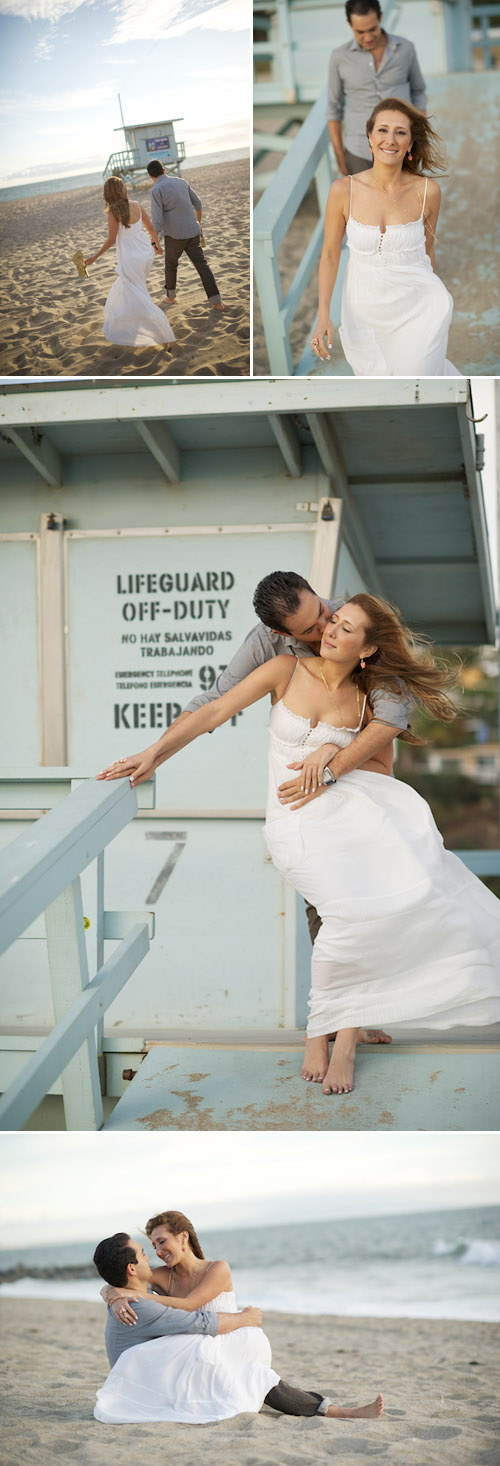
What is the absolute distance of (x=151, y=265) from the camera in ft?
9.00

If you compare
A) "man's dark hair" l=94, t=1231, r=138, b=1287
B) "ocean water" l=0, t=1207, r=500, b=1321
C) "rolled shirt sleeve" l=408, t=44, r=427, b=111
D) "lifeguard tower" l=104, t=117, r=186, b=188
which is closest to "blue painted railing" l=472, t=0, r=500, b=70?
"rolled shirt sleeve" l=408, t=44, r=427, b=111

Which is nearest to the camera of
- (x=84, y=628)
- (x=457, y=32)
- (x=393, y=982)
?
(x=393, y=982)

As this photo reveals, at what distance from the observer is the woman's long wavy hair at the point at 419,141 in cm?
256

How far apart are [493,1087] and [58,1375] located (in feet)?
3.63

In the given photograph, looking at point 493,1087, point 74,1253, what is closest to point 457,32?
point 493,1087

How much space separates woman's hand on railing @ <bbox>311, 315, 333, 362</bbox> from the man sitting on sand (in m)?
2.10

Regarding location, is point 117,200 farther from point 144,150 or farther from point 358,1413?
point 358,1413

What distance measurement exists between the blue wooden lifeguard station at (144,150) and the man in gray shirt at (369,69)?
373mm

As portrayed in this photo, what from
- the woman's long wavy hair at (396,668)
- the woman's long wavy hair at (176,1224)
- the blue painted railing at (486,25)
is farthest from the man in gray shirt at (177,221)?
the woman's long wavy hair at (176,1224)

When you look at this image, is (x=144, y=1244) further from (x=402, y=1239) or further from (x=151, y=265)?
(x=151, y=265)

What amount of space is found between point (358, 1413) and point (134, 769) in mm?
1377

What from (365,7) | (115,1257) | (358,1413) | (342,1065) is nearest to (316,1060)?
(342,1065)

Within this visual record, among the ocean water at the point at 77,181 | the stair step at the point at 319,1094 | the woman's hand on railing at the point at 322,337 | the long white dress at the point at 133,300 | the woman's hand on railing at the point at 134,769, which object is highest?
the ocean water at the point at 77,181

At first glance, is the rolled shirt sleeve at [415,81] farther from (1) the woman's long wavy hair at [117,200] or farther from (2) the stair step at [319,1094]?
(2) the stair step at [319,1094]
